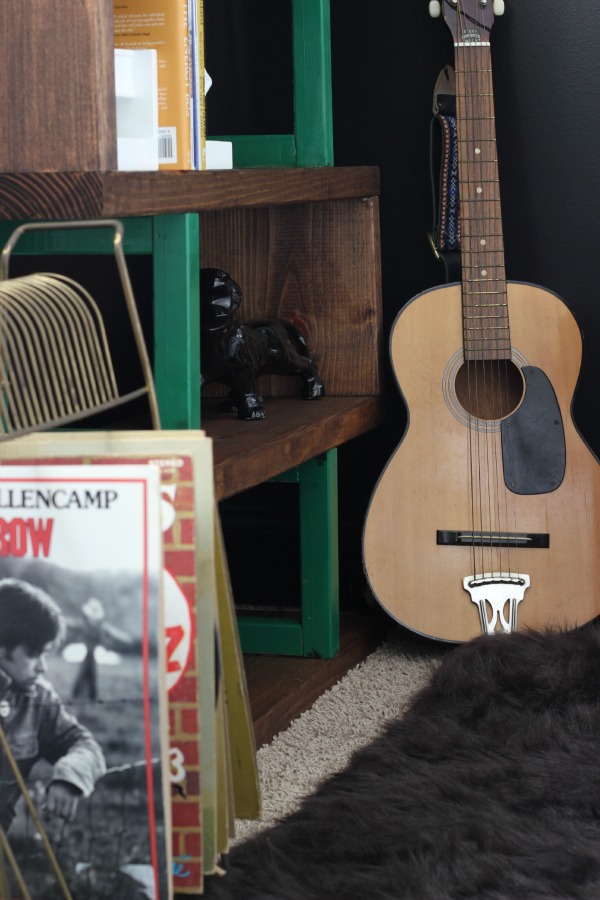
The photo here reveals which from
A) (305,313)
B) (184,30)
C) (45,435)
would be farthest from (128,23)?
(305,313)

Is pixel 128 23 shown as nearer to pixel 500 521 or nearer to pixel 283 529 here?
pixel 500 521

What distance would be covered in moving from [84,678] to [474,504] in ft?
3.74

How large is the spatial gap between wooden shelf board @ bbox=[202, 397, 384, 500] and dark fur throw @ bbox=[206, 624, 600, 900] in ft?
1.20

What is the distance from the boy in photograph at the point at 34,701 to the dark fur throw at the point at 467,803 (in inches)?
10.1

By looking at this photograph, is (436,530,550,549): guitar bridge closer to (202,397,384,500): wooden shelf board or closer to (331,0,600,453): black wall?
(202,397,384,500): wooden shelf board

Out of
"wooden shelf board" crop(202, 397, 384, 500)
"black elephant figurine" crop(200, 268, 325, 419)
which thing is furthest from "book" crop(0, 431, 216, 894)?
"black elephant figurine" crop(200, 268, 325, 419)

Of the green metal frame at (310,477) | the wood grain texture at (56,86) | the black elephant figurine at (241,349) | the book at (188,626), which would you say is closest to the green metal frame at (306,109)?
the green metal frame at (310,477)

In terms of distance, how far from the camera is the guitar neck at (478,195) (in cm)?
196

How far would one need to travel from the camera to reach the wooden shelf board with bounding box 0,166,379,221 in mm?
1128

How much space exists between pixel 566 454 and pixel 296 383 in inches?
18.9

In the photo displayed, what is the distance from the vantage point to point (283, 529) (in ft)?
7.58

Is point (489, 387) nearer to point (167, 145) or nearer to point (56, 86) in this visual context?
point (167, 145)

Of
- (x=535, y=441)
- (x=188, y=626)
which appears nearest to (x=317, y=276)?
(x=535, y=441)

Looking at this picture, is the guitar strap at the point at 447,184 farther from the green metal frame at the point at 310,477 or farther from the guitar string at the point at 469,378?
the green metal frame at the point at 310,477
